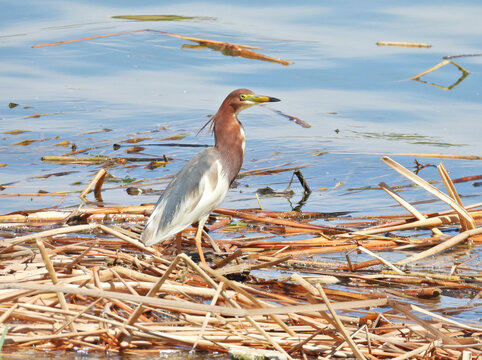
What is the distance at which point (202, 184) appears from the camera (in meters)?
5.13

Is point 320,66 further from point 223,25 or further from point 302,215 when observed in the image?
point 302,215

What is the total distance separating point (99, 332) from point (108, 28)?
9.31m

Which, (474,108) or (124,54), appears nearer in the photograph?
(474,108)

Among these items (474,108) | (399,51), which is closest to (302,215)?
(474,108)

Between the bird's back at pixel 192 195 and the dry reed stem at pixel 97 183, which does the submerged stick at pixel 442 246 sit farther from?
the dry reed stem at pixel 97 183

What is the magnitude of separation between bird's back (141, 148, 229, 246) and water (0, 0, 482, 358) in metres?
1.13

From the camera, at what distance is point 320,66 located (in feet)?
35.0

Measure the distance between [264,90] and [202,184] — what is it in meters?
4.66

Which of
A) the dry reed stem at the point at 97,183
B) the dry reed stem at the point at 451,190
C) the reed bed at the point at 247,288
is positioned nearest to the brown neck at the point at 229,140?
the reed bed at the point at 247,288

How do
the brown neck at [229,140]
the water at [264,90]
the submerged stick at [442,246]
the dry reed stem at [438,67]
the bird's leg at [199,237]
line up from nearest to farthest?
the submerged stick at [442,246]
the bird's leg at [199,237]
the brown neck at [229,140]
the water at [264,90]
the dry reed stem at [438,67]

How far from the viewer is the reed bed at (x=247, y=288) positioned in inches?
127

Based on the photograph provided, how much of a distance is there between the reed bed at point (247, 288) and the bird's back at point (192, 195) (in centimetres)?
21

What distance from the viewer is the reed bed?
127 inches

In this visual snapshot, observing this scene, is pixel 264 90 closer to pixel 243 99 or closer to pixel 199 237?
pixel 243 99
